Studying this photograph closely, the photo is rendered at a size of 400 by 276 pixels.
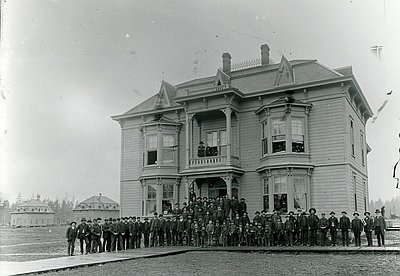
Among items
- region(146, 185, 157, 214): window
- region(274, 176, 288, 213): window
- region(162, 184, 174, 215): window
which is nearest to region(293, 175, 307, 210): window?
region(274, 176, 288, 213): window

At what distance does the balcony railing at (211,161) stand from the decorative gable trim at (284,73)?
16.1ft

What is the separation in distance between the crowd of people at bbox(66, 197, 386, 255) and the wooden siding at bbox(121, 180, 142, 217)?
592 cm

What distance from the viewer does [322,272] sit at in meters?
11.9

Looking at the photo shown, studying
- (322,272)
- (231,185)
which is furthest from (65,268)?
(231,185)

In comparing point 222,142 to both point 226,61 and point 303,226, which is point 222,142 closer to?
point 226,61

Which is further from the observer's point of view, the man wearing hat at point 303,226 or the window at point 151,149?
the window at point 151,149

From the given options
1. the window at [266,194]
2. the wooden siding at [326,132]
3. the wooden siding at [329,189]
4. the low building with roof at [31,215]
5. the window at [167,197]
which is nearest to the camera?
the wooden siding at [329,189]

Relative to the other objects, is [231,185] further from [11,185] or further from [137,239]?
[11,185]

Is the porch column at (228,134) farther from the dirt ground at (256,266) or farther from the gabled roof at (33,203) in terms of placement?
the gabled roof at (33,203)

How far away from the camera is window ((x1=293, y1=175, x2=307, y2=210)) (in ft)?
75.7

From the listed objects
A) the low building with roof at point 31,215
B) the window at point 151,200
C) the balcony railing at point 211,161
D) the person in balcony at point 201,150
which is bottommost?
the low building with roof at point 31,215

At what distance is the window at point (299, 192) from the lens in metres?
23.1

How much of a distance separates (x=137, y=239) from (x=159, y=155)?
6800 millimetres

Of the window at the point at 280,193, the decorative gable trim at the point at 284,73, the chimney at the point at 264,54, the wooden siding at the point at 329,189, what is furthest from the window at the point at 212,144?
the wooden siding at the point at 329,189
